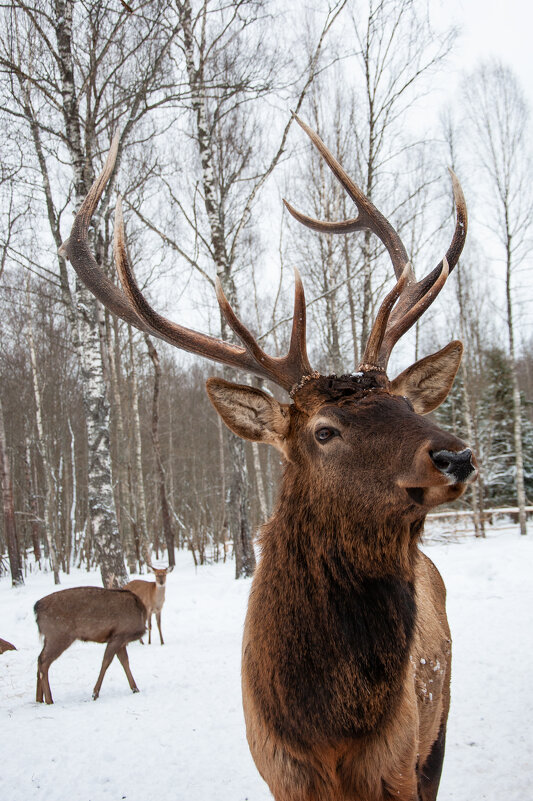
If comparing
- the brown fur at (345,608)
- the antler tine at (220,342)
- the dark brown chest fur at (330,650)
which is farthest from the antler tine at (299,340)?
the dark brown chest fur at (330,650)

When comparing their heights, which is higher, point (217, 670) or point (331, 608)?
point (331, 608)

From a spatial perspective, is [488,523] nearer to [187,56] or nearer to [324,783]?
[187,56]

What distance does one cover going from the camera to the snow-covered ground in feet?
10.8

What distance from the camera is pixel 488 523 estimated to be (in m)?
19.0

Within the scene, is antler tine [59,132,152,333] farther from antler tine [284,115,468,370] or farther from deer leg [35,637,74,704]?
deer leg [35,637,74,704]

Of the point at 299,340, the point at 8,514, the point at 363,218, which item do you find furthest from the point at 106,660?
the point at 8,514

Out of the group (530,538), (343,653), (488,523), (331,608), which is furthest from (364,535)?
(488,523)

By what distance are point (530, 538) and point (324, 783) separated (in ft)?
44.6

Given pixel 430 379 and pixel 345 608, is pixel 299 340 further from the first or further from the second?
pixel 345 608

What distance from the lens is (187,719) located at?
14.2ft

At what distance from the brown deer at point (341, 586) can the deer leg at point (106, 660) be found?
329cm

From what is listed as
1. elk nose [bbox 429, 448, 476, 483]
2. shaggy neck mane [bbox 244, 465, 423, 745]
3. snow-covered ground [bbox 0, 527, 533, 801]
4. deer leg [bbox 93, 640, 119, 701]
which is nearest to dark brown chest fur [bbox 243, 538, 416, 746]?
shaggy neck mane [bbox 244, 465, 423, 745]

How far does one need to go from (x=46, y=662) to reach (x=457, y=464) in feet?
14.9

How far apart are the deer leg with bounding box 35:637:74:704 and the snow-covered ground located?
0.32ft
